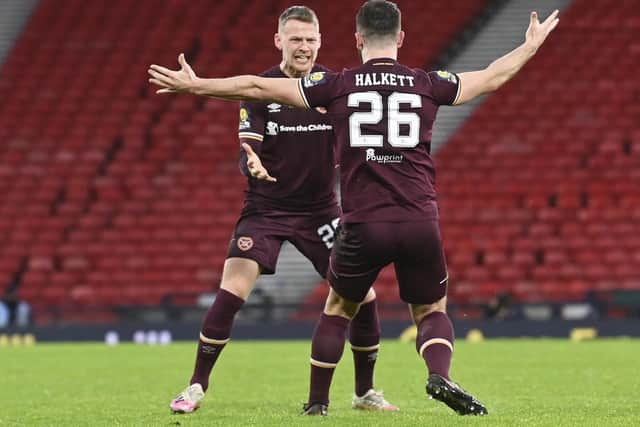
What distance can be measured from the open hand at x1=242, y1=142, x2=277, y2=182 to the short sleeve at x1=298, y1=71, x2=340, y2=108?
735 mm

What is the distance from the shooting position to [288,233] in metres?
7.54

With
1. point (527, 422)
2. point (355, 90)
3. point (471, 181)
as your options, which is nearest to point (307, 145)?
point (355, 90)

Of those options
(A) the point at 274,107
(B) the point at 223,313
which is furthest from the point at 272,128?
(B) the point at 223,313

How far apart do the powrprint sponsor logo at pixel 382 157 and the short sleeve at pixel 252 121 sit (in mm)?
1395

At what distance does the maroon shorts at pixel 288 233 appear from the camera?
24.5ft

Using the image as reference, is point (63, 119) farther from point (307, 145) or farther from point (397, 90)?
point (397, 90)

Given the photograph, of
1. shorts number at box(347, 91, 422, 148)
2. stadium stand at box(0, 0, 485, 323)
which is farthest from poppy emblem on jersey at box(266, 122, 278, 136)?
stadium stand at box(0, 0, 485, 323)

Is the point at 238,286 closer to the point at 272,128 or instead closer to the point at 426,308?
the point at 272,128

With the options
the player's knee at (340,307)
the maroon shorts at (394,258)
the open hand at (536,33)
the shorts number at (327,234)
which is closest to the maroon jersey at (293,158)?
the shorts number at (327,234)

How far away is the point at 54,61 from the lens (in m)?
24.2

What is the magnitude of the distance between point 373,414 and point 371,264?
92 centimetres

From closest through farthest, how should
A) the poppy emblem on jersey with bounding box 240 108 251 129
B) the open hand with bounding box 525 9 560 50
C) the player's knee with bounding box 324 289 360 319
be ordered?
1. the open hand with bounding box 525 9 560 50
2. the player's knee with bounding box 324 289 360 319
3. the poppy emblem on jersey with bounding box 240 108 251 129

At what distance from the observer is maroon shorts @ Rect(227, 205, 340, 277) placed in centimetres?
748

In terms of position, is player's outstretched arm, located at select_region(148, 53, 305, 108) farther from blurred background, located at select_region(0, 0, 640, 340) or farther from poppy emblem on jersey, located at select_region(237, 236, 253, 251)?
blurred background, located at select_region(0, 0, 640, 340)
